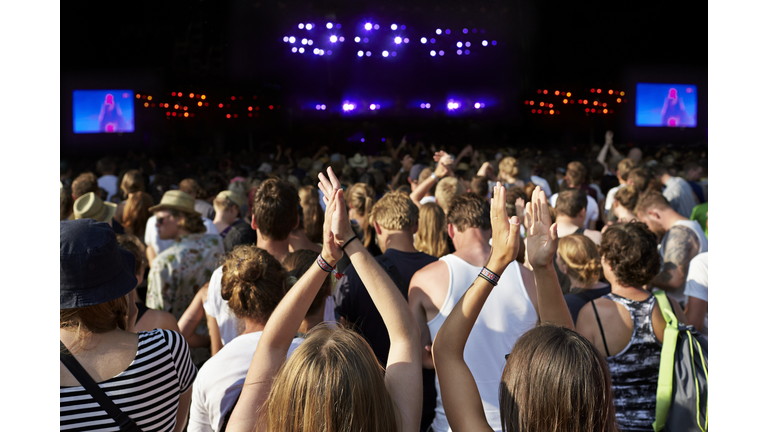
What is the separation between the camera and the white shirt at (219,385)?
62.2 inches

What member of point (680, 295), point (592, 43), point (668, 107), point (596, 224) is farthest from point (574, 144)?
point (680, 295)

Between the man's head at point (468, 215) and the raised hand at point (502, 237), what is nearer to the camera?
the raised hand at point (502, 237)

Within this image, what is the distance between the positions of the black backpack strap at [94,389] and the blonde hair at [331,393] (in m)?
0.46

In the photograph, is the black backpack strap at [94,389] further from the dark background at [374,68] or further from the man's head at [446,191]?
the dark background at [374,68]

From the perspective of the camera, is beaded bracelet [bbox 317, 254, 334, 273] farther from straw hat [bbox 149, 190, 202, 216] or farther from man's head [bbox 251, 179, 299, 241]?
straw hat [bbox 149, 190, 202, 216]

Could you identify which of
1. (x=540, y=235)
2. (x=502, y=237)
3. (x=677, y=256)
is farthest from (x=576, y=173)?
(x=502, y=237)

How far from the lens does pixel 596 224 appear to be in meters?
4.91

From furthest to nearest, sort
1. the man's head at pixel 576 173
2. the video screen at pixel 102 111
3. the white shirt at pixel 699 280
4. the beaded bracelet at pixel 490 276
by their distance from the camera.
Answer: the video screen at pixel 102 111 < the man's head at pixel 576 173 < the white shirt at pixel 699 280 < the beaded bracelet at pixel 490 276

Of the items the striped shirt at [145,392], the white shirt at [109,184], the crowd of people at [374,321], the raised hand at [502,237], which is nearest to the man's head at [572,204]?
the crowd of people at [374,321]

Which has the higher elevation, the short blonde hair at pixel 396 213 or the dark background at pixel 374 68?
the dark background at pixel 374 68

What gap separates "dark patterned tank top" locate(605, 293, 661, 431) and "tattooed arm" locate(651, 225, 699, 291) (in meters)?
1.20

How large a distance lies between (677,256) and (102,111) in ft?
41.6

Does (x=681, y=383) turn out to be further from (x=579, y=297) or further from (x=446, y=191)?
(x=446, y=191)

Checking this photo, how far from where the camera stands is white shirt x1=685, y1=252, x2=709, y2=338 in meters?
2.77
